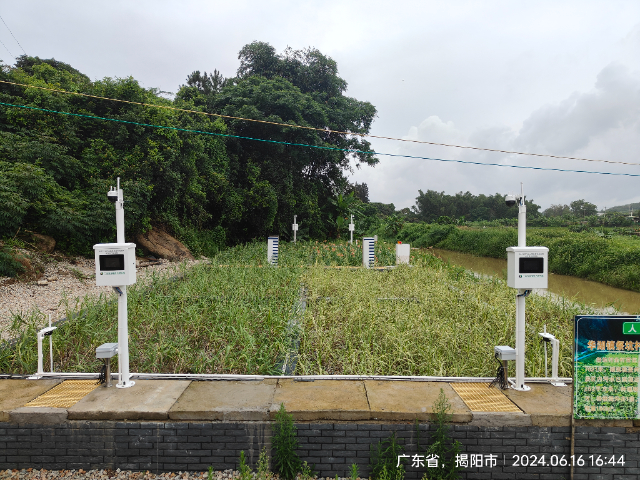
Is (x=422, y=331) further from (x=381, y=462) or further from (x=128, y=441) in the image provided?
(x=128, y=441)

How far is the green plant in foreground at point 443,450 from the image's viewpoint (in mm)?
2219

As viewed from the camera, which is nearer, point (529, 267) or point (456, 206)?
point (529, 267)

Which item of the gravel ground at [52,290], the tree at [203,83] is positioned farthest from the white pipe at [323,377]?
the tree at [203,83]

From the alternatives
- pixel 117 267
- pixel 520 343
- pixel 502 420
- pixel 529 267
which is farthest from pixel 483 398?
pixel 117 267

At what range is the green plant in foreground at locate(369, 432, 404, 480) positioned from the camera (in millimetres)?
2221

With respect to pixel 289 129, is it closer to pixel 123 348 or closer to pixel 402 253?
pixel 402 253

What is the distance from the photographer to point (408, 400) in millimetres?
2496

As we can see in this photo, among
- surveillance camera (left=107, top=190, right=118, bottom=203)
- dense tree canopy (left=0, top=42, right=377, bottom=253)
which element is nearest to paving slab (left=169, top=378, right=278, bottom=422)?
surveillance camera (left=107, top=190, right=118, bottom=203)

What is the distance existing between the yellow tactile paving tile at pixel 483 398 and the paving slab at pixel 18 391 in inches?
110

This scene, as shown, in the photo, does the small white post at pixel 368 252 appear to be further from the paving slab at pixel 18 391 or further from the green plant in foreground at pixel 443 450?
the paving slab at pixel 18 391

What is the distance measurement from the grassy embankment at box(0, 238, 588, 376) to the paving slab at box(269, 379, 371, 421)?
35 centimetres

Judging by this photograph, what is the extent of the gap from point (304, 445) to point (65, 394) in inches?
64.4

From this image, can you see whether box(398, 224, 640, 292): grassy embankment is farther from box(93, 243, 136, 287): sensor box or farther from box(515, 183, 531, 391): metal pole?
box(93, 243, 136, 287): sensor box

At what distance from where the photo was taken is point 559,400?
8.31ft
